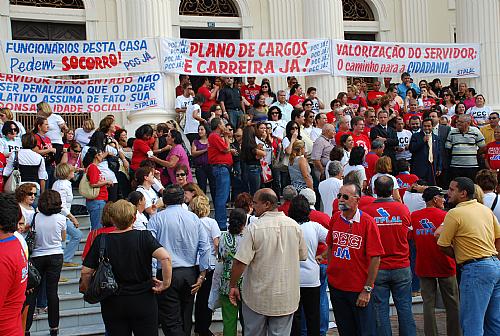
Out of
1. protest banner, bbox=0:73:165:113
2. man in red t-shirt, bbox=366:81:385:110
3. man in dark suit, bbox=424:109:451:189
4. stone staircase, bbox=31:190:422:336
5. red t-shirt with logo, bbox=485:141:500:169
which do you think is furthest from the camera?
man in red t-shirt, bbox=366:81:385:110

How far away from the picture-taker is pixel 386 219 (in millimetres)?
8094

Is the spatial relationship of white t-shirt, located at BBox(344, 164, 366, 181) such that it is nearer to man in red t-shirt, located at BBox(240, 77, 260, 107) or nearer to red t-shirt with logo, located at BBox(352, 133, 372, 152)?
red t-shirt with logo, located at BBox(352, 133, 372, 152)

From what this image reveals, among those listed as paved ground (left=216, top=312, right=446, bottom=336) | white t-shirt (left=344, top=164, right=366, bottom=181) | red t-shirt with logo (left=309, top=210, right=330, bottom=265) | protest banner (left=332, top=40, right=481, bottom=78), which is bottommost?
paved ground (left=216, top=312, right=446, bottom=336)

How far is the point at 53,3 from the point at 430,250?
12940mm

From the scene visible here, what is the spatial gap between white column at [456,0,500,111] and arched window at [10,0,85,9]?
909 centimetres

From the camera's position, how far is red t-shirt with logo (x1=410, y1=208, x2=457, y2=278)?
28.0 ft

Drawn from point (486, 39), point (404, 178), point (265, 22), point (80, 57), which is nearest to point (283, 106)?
point (80, 57)

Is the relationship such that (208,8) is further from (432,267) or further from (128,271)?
(128,271)

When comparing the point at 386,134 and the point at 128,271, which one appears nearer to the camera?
the point at 128,271

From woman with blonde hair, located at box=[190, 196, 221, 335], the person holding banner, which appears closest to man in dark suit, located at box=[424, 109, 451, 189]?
the person holding banner

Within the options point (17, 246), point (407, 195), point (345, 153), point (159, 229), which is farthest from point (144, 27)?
point (17, 246)

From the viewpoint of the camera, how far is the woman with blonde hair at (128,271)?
6.57 meters

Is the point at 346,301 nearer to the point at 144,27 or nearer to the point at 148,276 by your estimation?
the point at 148,276

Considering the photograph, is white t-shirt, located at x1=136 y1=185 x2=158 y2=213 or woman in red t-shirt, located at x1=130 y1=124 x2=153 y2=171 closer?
white t-shirt, located at x1=136 y1=185 x2=158 y2=213
